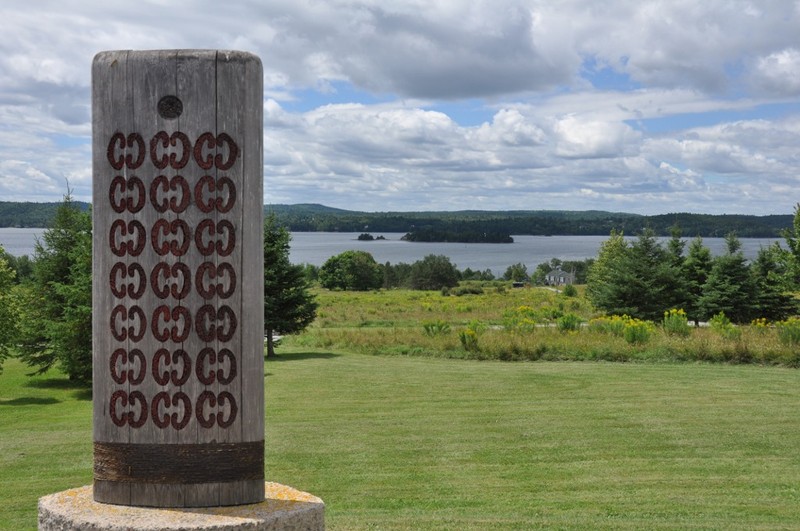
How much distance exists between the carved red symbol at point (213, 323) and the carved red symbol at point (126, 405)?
40 cm

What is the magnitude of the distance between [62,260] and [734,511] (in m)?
18.4

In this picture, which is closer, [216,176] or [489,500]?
[216,176]

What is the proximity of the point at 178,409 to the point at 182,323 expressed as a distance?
15.1 inches

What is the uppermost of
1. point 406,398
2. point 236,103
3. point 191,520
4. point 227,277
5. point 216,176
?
point 236,103

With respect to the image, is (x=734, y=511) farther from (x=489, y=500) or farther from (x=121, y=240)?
(x=121, y=240)

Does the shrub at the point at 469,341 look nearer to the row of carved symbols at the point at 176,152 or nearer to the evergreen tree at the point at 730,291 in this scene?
the evergreen tree at the point at 730,291

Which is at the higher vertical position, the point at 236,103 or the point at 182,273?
the point at 236,103

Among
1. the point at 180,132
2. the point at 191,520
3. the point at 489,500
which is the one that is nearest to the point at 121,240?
the point at 180,132

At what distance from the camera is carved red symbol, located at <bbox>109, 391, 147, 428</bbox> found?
3764 millimetres

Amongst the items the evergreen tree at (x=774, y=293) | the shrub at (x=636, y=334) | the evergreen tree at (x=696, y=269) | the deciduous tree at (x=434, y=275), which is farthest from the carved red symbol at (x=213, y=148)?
the deciduous tree at (x=434, y=275)

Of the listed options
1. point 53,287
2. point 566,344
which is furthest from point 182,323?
point 53,287

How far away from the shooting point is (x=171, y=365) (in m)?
3.73

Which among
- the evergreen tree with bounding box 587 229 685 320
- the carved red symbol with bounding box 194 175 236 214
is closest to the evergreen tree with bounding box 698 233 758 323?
the evergreen tree with bounding box 587 229 685 320

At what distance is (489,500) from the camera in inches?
355
